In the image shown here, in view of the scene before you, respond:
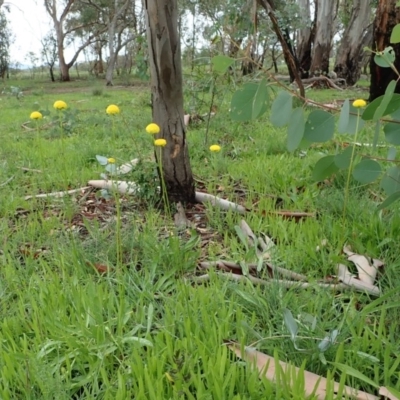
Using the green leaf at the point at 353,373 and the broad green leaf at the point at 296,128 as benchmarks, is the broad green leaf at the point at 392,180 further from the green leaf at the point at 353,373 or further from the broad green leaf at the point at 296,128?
the green leaf at the point at 353,373

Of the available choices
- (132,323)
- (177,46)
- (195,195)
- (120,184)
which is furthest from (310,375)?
(120,184)

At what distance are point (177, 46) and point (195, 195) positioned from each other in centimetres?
76

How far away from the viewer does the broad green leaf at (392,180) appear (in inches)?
49.0

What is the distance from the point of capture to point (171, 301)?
1.35 metres

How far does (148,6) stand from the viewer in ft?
6.37

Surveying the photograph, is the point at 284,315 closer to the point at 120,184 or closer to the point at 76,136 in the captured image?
the point at 120,184

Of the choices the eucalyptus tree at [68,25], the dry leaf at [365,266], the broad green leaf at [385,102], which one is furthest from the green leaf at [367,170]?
the eucalyptus tree at [68,25]

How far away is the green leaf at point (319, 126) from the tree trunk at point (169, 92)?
105 cm

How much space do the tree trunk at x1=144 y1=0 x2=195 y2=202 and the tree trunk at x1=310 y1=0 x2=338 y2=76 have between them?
37.9 feet

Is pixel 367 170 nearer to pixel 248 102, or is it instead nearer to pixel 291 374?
pixel 248 102

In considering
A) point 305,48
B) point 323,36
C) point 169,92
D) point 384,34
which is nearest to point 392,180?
point 169,92

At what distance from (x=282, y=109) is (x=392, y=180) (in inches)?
16.9

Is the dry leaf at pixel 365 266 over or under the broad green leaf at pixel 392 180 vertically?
under

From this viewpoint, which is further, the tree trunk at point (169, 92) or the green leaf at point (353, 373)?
the tree trunk at point (169, 92)
